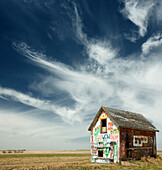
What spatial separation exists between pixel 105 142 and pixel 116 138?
5.52ft

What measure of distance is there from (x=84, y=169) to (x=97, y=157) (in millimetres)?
5816

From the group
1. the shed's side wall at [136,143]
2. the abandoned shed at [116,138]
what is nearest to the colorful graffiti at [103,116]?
the abandoned shed at [116,138]

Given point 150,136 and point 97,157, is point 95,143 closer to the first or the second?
point 97,157

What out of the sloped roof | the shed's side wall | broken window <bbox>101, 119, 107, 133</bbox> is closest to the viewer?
the shed's side wall

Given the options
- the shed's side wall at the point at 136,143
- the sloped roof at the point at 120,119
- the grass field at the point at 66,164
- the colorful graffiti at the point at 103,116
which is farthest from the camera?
the colorful graffiti at the point at 103,116

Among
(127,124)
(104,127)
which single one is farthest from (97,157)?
(127,124)

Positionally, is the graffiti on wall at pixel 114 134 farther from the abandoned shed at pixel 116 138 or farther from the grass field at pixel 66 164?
the grass field at pixel 66 164

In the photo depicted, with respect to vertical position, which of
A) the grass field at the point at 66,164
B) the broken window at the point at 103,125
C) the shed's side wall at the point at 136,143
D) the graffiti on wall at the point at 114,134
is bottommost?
the grass field at the point at 66,164

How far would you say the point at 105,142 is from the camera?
24203 millimetres

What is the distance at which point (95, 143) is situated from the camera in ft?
83.2

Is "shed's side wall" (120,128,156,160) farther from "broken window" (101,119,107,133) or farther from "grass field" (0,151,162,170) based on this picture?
"broken window" (101,119,107,133)

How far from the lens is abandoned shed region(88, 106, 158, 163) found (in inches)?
909

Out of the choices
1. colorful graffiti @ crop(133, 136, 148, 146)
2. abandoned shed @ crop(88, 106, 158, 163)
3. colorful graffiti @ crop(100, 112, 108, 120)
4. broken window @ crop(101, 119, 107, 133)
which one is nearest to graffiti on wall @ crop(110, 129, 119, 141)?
abandoned shed @ crop(88, 106, 158, 163)

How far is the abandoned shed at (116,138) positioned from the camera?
23094mm
